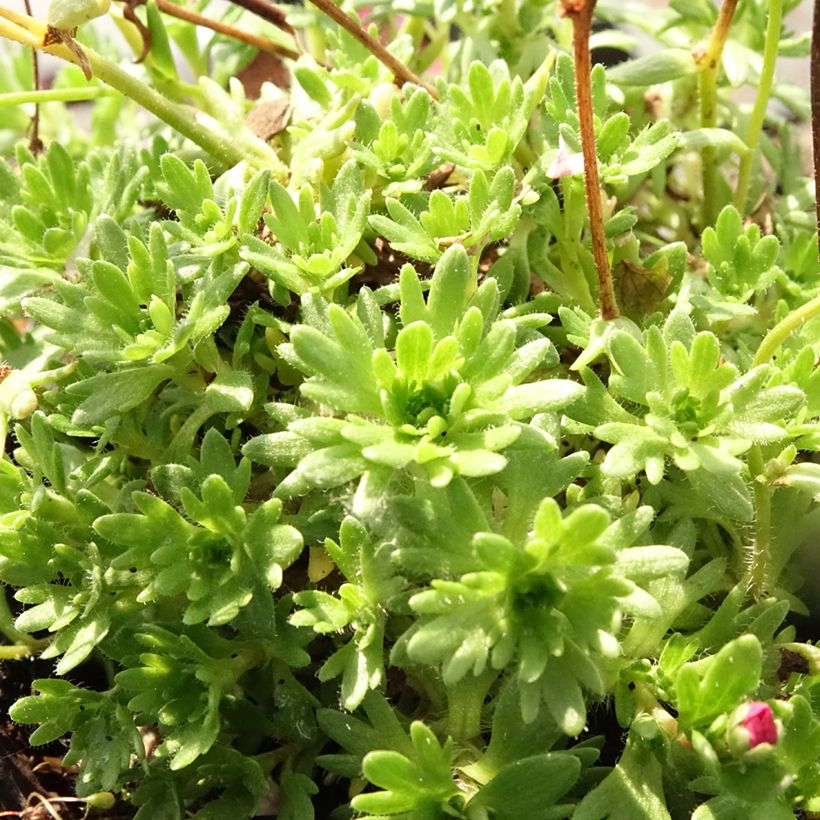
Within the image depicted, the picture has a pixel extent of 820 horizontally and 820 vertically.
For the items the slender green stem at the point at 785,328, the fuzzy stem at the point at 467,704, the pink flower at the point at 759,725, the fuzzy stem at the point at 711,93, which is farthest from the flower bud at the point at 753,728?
the fuzzy stem at the point at 711,93

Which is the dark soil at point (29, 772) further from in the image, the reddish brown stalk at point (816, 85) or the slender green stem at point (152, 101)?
the reddish brown stalk at point (816, 85)

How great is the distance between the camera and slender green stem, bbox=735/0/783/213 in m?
1.68

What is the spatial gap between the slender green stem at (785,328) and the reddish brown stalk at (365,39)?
855mm

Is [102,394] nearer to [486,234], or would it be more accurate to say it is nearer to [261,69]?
[486,234]

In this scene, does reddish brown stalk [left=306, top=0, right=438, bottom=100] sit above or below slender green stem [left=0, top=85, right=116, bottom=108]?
above

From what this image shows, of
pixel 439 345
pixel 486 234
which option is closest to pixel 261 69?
pixel 486 234

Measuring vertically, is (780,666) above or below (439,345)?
below

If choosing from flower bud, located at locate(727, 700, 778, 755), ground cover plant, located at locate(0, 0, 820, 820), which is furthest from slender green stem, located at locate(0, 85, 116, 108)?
flower bud, located at locate(727, 700, 778, 755)

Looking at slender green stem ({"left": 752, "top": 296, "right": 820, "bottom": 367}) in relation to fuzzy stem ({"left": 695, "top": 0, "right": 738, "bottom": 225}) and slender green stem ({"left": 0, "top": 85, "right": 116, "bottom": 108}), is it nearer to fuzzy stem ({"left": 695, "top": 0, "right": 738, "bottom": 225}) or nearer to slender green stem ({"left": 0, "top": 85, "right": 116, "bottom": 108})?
fuzzy stem ({"left": 695, "top": 0, "right": 738, "bottom": 225})

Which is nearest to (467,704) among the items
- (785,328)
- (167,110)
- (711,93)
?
(785,328)

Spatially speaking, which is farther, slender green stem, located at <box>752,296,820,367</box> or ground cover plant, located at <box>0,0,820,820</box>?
slender green stem, located at <box>752,296,820,367</box>

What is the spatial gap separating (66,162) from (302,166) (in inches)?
18.2

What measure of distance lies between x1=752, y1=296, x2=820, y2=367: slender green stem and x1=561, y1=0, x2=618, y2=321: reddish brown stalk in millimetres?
250

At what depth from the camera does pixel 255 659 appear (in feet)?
5.00
